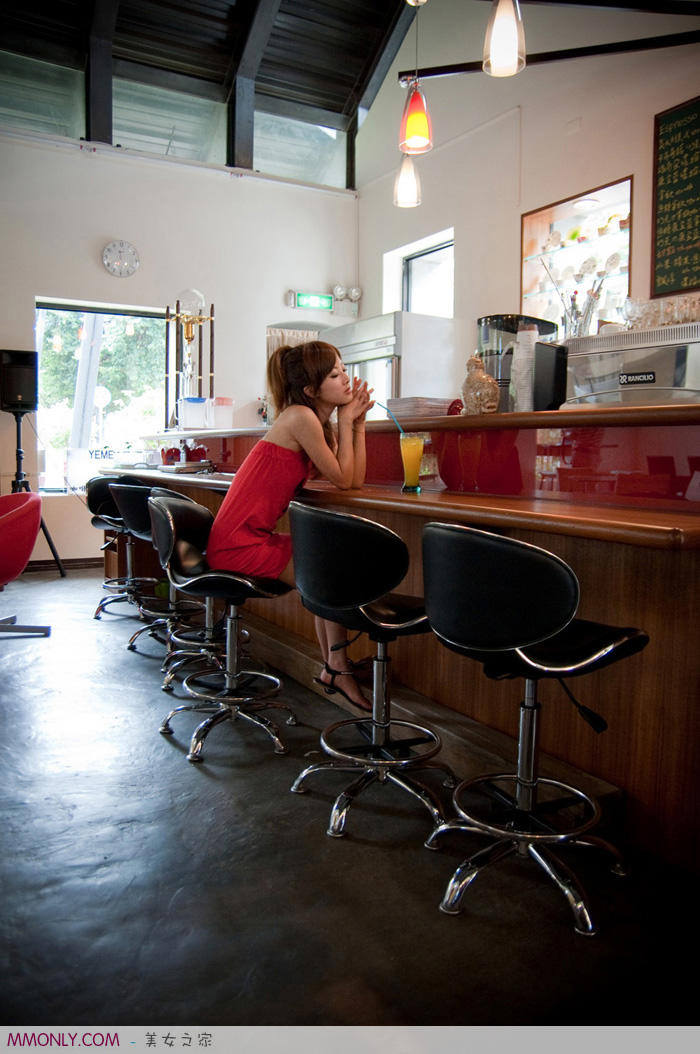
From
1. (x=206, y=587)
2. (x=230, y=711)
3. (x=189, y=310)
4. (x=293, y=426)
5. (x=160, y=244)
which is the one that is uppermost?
(x=160, y=244)

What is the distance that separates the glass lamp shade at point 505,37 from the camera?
9.04 feet

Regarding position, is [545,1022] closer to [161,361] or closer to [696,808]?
[696,808]

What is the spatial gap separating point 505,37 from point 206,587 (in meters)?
2.30

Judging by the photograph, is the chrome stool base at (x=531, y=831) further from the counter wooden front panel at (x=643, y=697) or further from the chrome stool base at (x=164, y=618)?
the chrome stool base at (x=164, y=618)

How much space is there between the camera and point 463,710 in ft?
8.91

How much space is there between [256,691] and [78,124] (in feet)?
19.0

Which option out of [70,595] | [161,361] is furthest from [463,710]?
[161,361]

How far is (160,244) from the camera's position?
22.9 ft

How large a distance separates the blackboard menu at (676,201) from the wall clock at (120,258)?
4489mm

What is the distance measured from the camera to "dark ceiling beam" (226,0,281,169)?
21.7 feet

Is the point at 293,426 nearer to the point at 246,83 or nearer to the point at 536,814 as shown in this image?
the point at 536,814

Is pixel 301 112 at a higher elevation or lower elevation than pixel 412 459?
higher

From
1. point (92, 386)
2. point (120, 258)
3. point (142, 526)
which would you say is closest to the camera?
point (142, 526)

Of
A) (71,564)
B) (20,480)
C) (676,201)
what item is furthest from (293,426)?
(71,564)
